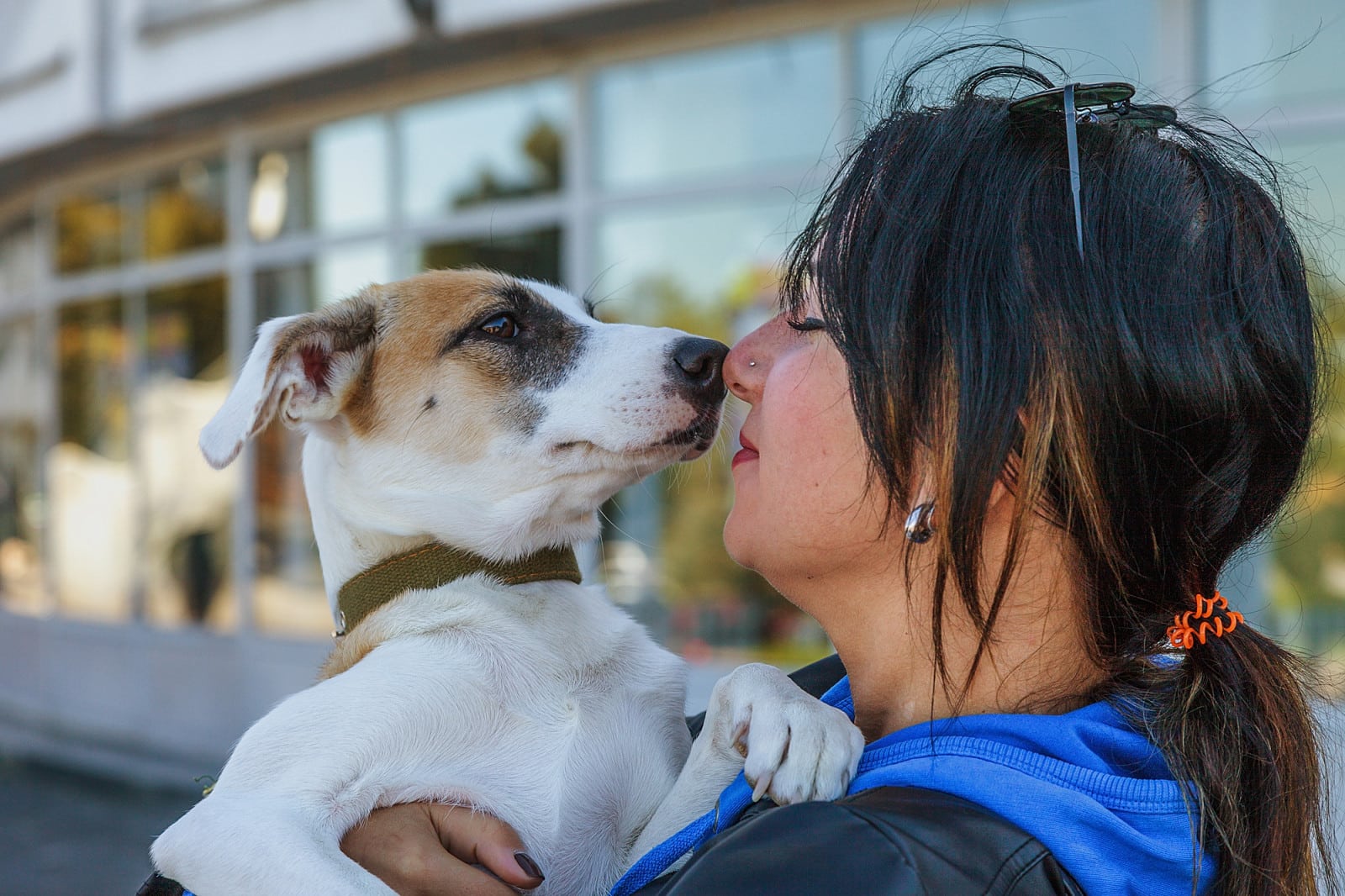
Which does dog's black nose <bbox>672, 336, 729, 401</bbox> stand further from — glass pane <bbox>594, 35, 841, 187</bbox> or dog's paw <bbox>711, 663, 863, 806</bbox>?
glass pane <bbox>594, 35, 841, 187</bbox>

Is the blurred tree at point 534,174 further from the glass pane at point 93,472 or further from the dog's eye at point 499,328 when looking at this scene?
the dog's eye at point 499,328

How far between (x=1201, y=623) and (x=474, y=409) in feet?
4.56

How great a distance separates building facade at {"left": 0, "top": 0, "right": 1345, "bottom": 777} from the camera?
5.14 meters

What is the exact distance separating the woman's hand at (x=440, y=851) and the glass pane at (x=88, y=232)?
29.1ft

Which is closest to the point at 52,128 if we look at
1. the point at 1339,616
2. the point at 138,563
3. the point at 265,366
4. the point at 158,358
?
the point at 158,358

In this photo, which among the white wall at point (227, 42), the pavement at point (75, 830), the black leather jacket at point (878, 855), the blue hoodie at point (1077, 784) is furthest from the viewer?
the white wall at point (227, 42)

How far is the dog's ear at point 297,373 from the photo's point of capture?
208 centimetres

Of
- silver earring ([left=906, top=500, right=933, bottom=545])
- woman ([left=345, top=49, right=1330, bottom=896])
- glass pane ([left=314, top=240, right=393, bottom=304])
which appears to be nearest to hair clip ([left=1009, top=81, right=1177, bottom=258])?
woman ([left=345, top=49, right=1330, bottom=896])

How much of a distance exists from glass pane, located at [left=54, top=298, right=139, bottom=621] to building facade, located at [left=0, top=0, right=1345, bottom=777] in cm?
4

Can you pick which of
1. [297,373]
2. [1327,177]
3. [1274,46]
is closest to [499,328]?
[297,373]

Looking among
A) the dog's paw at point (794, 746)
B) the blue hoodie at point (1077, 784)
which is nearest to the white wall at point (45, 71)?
the dog's paw at point (794, 746)

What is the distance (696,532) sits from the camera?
6.44 metres

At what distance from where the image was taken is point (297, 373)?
2.27 meters

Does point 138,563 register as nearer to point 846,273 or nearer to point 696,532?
point 696,532
